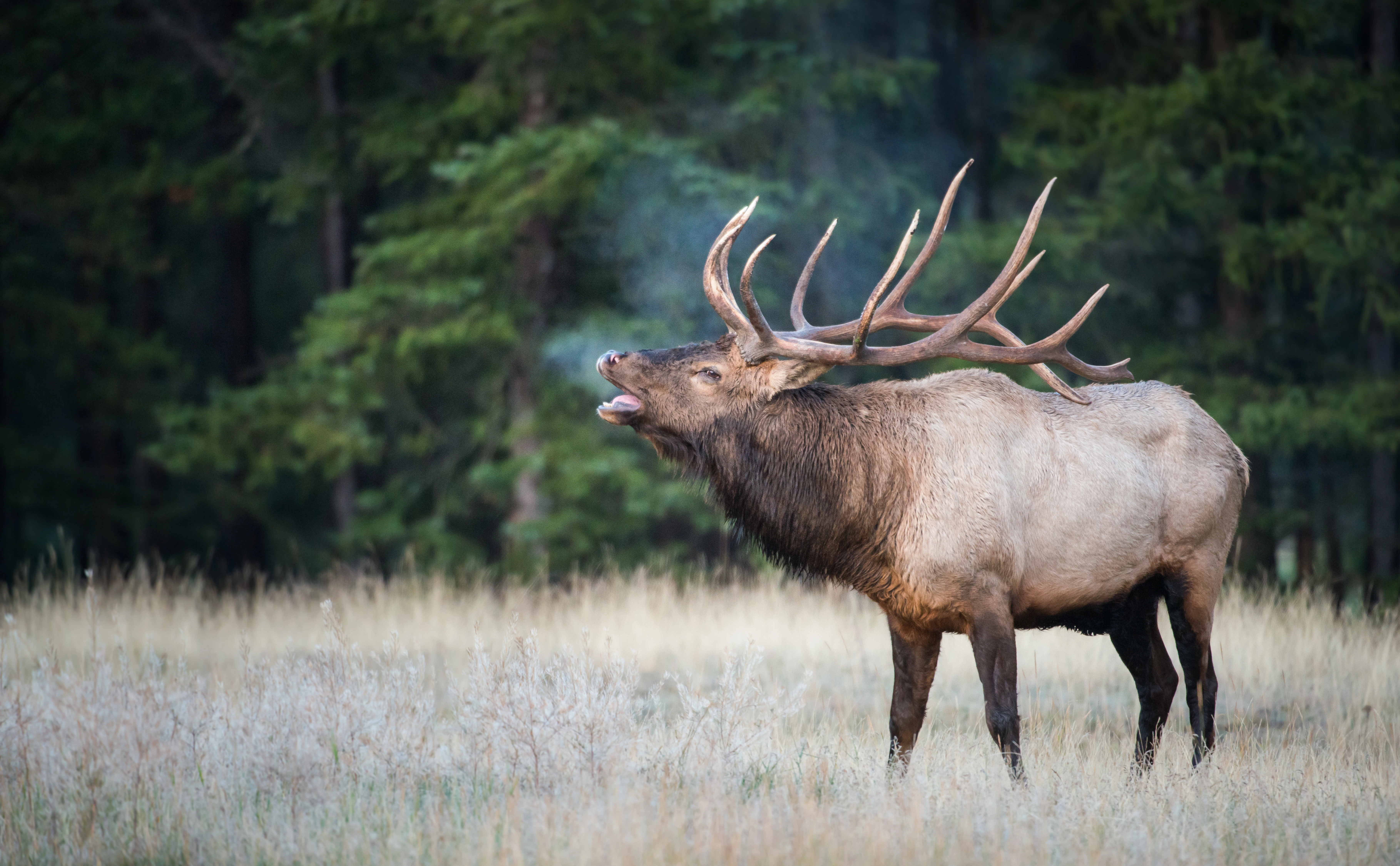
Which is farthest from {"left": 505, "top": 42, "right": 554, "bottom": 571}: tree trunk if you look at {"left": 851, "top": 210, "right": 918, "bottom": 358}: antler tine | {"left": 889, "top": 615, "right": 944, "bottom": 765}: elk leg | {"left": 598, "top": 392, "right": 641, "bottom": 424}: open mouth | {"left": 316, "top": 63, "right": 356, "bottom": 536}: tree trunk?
{"left": 851, "top": 210, "right": 918, "bottom": 358}: antler tine

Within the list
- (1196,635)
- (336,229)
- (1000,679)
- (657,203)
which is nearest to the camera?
(1000,679)

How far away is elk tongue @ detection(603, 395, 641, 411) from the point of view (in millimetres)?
5609

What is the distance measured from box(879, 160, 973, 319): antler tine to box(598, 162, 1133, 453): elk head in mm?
12

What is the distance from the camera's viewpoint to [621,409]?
18.4 feet

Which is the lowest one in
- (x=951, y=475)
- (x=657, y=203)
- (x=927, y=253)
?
(x=951, y=475)

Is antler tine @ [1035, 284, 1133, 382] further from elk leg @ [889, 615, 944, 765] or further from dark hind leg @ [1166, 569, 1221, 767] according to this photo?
elk leg @ [889, 615, 944, 765]

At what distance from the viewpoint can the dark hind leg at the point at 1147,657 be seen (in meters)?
6.02

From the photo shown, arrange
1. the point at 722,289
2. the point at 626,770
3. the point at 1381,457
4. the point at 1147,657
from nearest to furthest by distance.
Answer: the point at 626,770 → the point at 722,289 → the point at 1147,657 → the point at 1381,457

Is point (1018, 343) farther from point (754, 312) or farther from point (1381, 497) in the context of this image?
point (1381, 497)

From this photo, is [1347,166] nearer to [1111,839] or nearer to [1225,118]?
[1225,118]

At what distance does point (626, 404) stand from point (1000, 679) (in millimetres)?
2049

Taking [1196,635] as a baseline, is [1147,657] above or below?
below

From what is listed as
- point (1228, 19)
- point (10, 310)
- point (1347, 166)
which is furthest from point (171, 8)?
point (1347, 166)

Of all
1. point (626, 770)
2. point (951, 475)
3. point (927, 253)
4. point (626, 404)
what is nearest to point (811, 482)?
point (951, 475)
